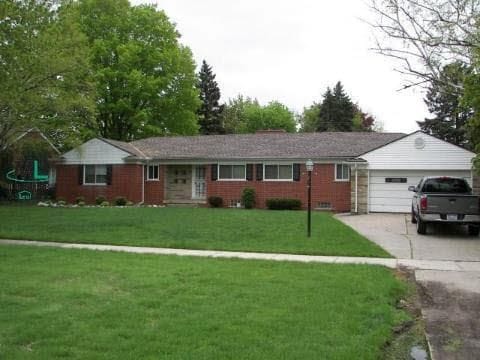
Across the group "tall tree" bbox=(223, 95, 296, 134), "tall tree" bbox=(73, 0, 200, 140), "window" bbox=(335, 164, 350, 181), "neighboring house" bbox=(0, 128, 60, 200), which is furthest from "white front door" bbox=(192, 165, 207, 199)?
"tall tree" bbox=(223, 95, 296, 134)

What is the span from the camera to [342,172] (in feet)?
87.4

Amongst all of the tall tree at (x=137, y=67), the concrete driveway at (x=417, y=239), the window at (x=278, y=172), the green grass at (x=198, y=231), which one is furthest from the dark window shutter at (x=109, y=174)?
the concrete driveway at (x=417, y=239)

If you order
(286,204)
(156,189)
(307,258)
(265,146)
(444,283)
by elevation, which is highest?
(265,146)

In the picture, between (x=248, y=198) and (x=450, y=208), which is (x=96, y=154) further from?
(x=450, y=208)

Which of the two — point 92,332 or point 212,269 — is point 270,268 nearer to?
point 212,269

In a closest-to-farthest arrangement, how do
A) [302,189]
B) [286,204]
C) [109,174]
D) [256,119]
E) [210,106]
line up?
[286,204] < [302,189] < [109,174] < [210,106] < [256,119]

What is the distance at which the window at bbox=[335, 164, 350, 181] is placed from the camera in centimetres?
2653

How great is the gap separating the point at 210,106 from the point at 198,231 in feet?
144

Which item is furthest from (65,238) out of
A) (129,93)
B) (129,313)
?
(129,93)

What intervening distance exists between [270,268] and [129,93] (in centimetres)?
3199

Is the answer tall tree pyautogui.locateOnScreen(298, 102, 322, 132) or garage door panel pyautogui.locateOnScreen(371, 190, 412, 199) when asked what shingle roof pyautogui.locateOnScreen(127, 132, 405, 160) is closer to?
garage door panel pyautogui.locateOnScreen(371, 190, 412, 199)

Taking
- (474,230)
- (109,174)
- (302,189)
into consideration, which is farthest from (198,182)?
(474,230)

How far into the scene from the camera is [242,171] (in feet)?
92.4

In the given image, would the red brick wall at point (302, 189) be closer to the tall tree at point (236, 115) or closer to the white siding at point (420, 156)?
the white siding at point (420, 156)
